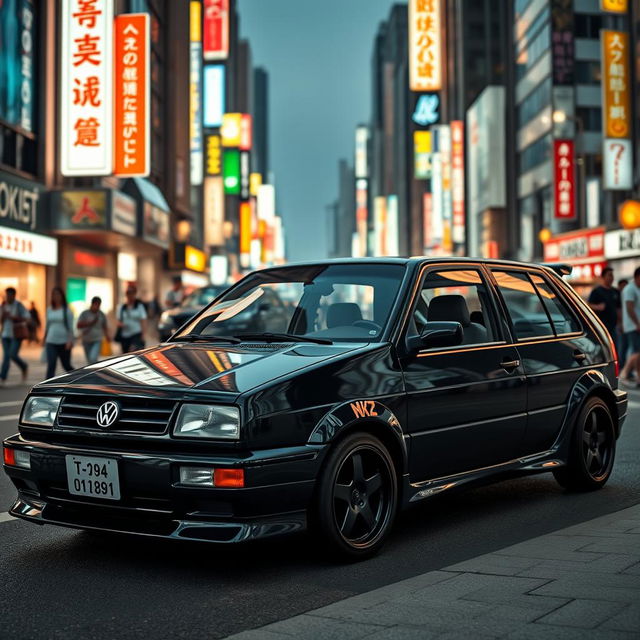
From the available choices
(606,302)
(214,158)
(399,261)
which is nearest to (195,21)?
(214,158)

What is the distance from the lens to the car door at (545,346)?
6.12 m

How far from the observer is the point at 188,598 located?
13.8 ft

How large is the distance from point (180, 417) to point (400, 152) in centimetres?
14487

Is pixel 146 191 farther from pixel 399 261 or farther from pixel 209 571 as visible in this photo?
pixel 209 571

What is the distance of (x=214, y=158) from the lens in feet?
225

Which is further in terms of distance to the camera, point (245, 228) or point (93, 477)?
point (245, 228)

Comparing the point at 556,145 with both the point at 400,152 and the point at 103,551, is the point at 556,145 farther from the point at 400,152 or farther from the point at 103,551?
the point at 400,152

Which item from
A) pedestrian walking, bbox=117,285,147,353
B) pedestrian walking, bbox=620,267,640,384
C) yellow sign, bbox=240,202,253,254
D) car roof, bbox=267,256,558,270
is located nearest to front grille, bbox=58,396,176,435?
car roof, bbox=267,256,558,270

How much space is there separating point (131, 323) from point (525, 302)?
35.6ft

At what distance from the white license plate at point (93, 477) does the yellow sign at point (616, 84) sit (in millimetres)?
33215

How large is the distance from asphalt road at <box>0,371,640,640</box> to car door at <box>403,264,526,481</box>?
420mm

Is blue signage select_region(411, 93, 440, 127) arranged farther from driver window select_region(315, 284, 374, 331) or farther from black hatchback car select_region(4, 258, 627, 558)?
driver window select_region(315, 284, 374, 331)

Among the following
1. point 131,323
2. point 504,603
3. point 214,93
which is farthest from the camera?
point 214,93

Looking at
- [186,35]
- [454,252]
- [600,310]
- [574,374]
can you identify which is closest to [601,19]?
[186,35]
